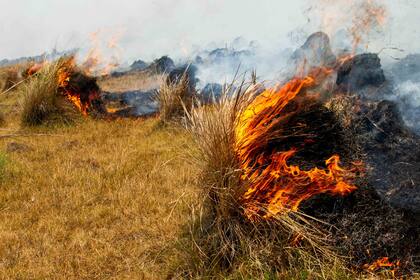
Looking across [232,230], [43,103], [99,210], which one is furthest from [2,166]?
[232,230]

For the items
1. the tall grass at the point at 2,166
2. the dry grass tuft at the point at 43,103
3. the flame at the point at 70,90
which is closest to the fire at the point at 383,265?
the tall grass at the point at 2,166

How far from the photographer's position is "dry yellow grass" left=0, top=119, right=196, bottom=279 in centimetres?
419

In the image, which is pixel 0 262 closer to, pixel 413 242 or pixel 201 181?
pixel 201 181

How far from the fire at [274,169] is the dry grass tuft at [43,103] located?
6.75m

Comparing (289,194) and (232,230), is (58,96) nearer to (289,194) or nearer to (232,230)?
(232,230)

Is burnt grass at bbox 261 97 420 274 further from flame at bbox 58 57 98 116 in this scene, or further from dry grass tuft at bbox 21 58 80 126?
flame at bbox 58 57 98 116

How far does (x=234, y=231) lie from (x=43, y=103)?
284 inches

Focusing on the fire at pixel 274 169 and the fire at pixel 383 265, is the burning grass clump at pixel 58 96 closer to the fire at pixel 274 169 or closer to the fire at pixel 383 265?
the fire at pixel 274 169

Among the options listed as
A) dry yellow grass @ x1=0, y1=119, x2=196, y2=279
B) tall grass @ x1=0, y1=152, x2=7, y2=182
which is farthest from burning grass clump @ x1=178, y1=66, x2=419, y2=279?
tall grass @ x1=0, y1=152, x2=7, y2=182

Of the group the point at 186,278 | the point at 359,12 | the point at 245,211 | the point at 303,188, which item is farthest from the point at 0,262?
the point at 359,12

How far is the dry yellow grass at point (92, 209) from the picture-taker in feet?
13.7

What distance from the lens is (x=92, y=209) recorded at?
545 cm

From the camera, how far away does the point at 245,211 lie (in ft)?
12.1

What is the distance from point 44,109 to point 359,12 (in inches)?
242
